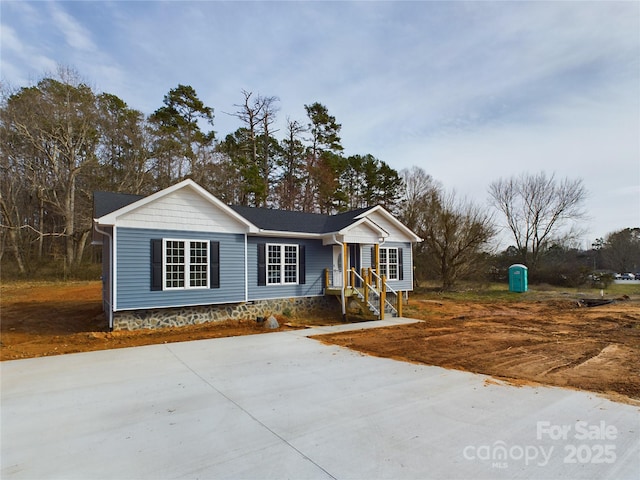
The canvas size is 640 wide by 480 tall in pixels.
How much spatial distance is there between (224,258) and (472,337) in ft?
24.5

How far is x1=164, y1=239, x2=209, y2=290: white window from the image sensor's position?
9.93 m

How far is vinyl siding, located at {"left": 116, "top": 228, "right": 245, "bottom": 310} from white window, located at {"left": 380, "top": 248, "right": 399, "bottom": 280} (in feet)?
21.6

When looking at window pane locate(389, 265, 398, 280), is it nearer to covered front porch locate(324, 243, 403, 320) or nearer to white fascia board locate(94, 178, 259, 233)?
covered front porch locate(324, 243, 403, 320)

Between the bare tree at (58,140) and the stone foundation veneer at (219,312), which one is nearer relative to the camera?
the stone foundation veneer at (219,312)

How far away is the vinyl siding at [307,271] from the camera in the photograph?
1177 cm

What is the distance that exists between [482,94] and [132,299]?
13.5 meters

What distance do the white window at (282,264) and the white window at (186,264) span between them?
2.37 m

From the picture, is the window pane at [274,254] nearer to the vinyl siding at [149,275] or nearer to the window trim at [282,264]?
the window trim at [282,264]

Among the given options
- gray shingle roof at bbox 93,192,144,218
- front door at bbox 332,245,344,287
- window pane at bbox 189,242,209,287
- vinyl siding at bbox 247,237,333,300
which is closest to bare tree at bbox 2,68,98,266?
gray shingle roof at bbox 93,192,144,218

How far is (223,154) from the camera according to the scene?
90.2ft

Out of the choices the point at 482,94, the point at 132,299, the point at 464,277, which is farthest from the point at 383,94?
the point at 464,277

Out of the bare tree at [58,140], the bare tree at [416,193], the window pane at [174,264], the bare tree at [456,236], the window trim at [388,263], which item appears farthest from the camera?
the bare tree at [416,193]

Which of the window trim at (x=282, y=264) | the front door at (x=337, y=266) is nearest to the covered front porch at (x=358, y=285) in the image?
the front door at (x=337, y=266)

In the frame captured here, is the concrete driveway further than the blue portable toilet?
No
